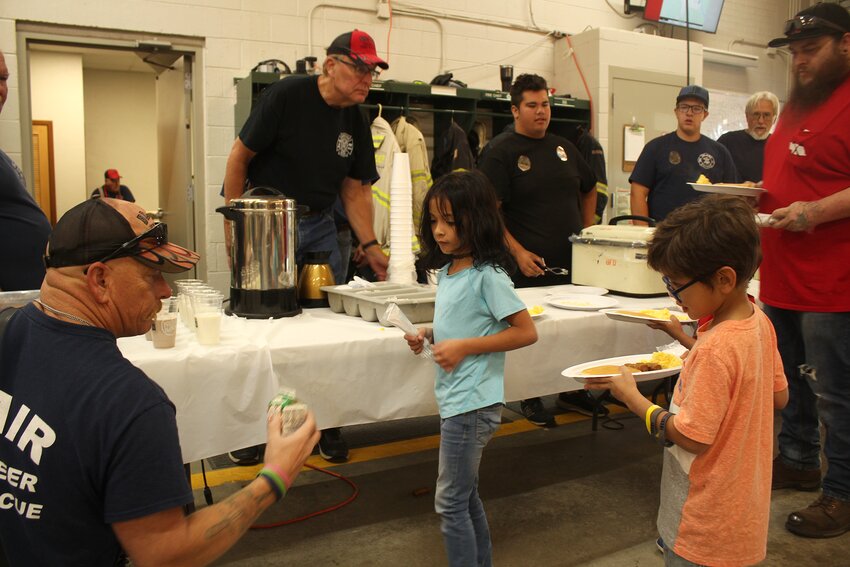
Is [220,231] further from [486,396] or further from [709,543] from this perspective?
[709,543]

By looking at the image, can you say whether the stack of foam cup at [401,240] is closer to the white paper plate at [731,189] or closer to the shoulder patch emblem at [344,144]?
the shoulder patch emblem at [344,144]

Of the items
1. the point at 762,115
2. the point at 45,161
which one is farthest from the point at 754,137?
the point at 45,161

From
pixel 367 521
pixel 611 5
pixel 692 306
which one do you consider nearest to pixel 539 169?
pixel 367 521

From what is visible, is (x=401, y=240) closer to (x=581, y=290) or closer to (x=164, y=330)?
(x=581, y=290)

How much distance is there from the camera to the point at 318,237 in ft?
9.91

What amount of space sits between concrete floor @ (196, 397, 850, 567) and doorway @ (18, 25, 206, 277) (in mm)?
2943

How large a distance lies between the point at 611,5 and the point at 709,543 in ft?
21.7

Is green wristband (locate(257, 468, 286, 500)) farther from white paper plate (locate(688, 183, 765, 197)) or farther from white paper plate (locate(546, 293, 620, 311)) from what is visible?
white paper plate (locate(688, 183, 765, 197))

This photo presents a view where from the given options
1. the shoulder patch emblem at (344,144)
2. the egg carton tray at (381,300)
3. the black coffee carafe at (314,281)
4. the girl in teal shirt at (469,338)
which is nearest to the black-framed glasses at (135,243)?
the girl in teal shirt at (469,338)

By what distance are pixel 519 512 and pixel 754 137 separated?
3405 millimetres

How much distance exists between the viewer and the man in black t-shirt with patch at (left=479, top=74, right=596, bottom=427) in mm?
3473

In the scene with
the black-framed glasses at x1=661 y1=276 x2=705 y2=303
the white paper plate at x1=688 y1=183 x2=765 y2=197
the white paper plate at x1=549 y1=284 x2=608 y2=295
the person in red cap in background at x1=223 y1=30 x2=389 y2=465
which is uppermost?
the person in red cap in background at x1=223 y1=30 x2=389 y2=465

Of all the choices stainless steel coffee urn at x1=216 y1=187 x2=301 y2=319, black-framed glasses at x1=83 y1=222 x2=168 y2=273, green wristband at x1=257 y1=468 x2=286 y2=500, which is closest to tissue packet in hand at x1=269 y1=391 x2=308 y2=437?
green wristband at x1=257 y1=468 x2=286 y2=500

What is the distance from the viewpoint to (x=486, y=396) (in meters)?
1.91
